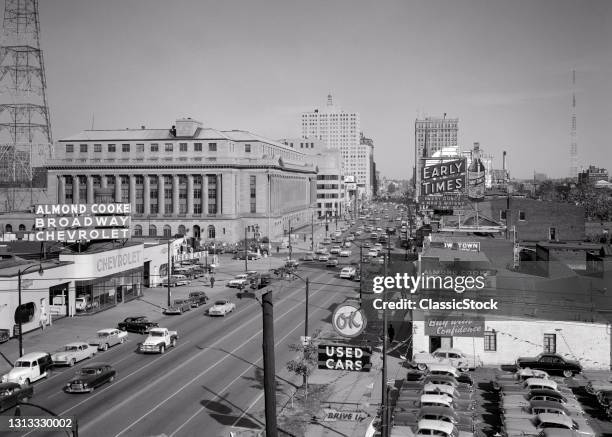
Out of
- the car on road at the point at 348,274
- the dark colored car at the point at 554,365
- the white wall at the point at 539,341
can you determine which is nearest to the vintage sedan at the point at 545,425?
the dark colored car at the point at 554,365

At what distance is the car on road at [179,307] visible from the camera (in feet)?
179

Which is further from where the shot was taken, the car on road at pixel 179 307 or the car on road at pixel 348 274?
the car on road at pixel 348 274

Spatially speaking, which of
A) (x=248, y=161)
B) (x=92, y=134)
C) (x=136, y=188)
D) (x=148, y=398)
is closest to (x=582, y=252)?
(x=148, y=398)

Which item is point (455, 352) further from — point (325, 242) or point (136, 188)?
point (136, 188)

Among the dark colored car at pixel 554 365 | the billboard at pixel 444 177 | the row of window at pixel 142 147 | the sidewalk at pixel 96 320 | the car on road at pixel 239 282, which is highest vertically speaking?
the row of window at pixel 142 147

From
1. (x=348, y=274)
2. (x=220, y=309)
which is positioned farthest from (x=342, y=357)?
(x=348, y=274)

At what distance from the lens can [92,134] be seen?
419 ft

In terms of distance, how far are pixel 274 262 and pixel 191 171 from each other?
123 feet

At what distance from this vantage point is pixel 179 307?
5503cm

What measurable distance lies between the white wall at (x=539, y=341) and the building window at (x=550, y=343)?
22 cm

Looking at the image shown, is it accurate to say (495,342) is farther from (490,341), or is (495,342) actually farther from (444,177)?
(444,177)

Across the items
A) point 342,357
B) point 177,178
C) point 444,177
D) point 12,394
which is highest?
point 177,178

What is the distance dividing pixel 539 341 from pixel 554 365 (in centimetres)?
196

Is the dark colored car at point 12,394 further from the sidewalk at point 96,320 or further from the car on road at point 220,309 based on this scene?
the car on road at point 220,309
